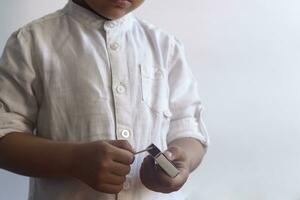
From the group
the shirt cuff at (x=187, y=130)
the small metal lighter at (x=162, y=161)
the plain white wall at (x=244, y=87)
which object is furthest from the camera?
the plain white wall at (x=244, y=87)

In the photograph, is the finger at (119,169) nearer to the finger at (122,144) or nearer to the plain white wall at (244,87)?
the finger at (122,144)

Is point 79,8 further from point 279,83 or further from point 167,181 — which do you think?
point 279,83

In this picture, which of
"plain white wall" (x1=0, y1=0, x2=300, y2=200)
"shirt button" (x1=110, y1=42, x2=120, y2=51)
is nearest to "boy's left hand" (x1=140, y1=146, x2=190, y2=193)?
"shirt button" (x1=110, y1=42, x2=120, y2=51)

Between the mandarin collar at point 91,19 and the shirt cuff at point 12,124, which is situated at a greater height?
the mandarin collar at point 91,19

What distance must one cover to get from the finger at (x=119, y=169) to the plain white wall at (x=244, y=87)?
34 cm

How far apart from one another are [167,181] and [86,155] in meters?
0.09

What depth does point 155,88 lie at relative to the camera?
23.1 inches

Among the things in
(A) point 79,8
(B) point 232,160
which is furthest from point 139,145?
(B) point 232,160

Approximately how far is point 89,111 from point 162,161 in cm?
10

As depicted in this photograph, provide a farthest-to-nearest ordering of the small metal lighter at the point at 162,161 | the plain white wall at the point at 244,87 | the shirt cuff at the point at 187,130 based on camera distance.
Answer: the plain white wall at the point at 244,87 → the shirt cuff at the point at 187,130 → the small metal lighter at the point at 162,161

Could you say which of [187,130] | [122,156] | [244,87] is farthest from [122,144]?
[244,87]

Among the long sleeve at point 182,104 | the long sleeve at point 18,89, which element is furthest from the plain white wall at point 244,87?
the long sleeve at point 18,89

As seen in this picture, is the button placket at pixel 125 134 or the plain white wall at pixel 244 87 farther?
the plain white wall at pixel 244 87

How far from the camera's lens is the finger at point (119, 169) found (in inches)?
19.6
